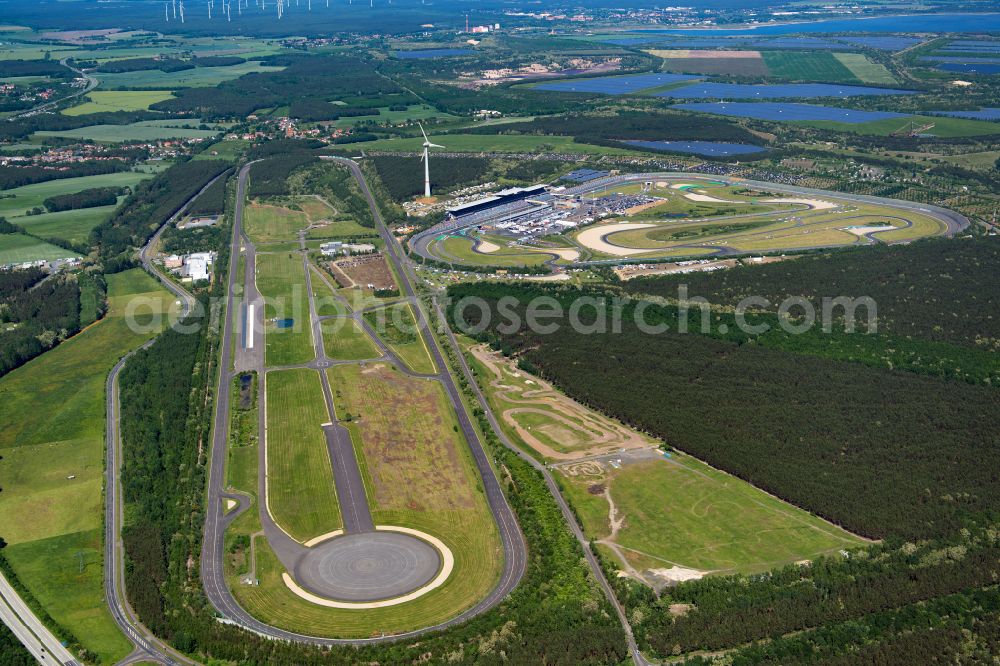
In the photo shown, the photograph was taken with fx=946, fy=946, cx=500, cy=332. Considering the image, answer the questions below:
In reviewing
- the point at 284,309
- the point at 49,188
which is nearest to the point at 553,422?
the point at 284,309

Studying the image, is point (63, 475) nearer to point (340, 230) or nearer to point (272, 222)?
point (340, 230)

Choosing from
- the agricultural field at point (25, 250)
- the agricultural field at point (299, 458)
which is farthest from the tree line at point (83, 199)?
the agricultural field at point (299, 458)

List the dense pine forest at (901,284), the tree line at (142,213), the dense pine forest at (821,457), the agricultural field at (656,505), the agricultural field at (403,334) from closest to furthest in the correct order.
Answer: the dense pine forest at (821,457), the agricultural field at (656,505), the agricultural field at (403,334), the dense pine forest at (901,284), the tree line at (142,213)

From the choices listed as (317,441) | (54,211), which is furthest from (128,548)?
(54,211)

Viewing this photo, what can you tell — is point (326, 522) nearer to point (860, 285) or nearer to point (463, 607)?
point (463, 607)

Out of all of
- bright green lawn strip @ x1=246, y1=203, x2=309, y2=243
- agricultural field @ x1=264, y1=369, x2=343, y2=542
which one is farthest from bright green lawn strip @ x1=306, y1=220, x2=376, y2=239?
agricultural field @ x1=264, y1=369, x2=343, y2=542

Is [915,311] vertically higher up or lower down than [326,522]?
higher up

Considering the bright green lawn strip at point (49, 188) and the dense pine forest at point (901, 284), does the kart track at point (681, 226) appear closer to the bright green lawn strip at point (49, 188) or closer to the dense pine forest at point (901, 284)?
the dense pine forest at point (901, 284)
